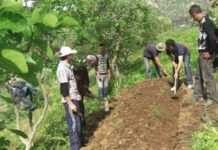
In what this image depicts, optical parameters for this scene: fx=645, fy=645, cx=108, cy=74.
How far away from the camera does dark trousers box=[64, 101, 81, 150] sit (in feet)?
38.9

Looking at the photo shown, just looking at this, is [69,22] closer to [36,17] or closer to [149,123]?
[36,17]

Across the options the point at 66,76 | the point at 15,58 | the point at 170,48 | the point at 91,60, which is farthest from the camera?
the point at 91,60

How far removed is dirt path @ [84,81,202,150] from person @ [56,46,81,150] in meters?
0.69

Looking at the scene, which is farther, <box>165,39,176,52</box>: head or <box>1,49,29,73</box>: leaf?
<box>165,39,176,52</box>: head

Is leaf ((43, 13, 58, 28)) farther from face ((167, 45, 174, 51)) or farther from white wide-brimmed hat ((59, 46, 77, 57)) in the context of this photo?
face ((167, 45, 174, 51))

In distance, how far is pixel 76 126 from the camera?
1206 cm

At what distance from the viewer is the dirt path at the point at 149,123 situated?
1166 cm

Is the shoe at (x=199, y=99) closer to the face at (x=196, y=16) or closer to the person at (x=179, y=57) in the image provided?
the person at (x=179, y=57)

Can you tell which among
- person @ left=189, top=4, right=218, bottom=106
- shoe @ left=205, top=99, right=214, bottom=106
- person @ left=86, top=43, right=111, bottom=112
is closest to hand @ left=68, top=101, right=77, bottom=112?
person @ left=189, top=4, right=218, bottom=106

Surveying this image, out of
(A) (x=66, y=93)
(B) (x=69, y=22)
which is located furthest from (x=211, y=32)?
(B) (x=69, y=22)

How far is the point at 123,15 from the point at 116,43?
105cm

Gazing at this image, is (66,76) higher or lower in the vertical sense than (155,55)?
lower

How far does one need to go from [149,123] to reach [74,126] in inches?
64.7

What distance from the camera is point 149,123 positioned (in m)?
12.8
